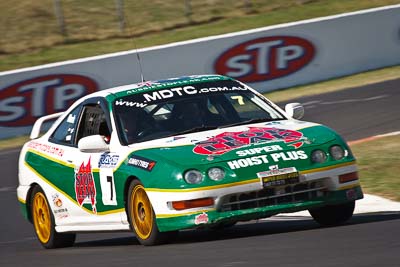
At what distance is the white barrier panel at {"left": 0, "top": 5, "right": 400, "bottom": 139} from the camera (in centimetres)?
2175

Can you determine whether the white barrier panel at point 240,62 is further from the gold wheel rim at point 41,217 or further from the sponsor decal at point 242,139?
the sponsor decal at point 242,139

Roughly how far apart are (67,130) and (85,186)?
2.96 feet

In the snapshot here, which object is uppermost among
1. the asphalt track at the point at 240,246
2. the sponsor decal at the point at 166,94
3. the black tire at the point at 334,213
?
the sponsor decal at the point at 166,94

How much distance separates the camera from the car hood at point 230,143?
8492mm

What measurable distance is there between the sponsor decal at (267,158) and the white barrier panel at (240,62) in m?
13.7

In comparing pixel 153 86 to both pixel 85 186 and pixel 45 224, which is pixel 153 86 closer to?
pixel 85 186

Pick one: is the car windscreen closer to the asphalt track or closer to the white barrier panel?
the asphalt track

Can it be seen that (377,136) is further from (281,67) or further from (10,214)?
(281,67)

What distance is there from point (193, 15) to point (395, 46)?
249 inches

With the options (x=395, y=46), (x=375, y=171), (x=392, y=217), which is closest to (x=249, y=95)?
(x=392, y=217)

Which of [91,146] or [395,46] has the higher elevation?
[395,46]

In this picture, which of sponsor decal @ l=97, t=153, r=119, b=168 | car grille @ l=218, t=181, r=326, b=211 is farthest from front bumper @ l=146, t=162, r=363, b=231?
sponsor decal @ l=97, t=153, r=119, b=168

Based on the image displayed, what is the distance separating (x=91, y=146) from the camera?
30.1 ft

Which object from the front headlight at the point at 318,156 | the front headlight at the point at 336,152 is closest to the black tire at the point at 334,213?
the front headlight at the point at 336,152
